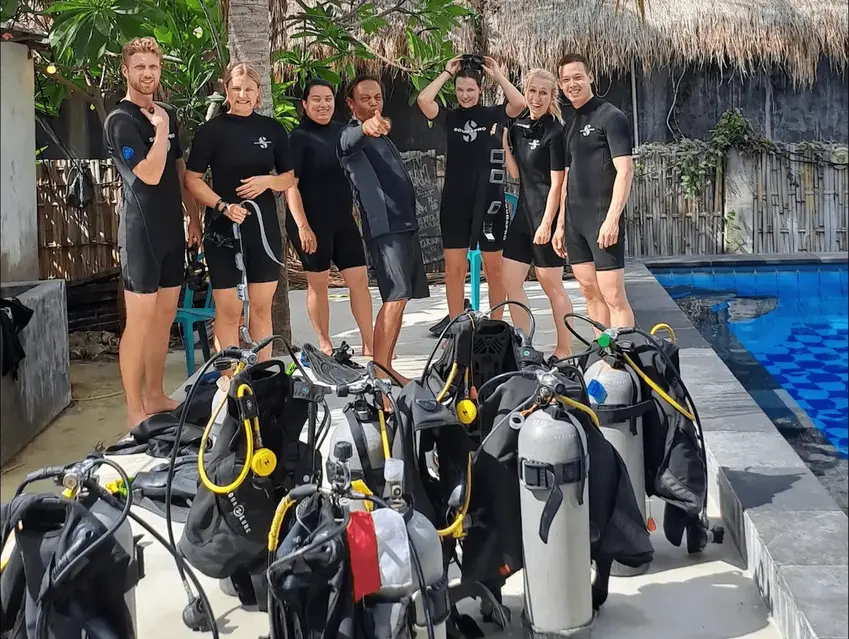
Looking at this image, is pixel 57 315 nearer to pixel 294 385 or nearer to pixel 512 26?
pixel 294 385

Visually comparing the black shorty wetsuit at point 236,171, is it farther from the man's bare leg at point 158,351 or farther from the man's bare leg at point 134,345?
the man's bare leg at point 134,345

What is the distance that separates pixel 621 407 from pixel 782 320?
658 cm

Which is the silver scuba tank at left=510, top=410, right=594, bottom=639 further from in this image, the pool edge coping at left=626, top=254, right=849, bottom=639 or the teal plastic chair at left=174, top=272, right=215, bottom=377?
the teal plastic chair at left=174, top=272, right=215, bottom=377

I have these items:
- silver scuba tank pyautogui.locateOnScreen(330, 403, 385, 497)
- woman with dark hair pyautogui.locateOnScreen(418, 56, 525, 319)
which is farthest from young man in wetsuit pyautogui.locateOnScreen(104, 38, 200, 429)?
silver scuba tank pyautogui.locateOnScreen(330, 403, 385, 497)

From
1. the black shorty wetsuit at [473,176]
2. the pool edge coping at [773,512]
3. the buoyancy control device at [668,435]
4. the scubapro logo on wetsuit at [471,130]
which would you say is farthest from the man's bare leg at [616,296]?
the buoyancy control device at [668,435]

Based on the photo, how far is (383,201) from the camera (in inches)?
202

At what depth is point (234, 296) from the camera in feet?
16.6

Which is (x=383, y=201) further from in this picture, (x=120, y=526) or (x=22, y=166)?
(x=120, y=526)

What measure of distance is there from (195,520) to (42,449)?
2.21m

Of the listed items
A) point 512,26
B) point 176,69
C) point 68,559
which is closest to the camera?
point 68,559

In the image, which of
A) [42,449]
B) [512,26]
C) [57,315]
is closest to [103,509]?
[42,449]

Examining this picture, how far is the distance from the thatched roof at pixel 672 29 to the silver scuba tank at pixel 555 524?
961 centimetres

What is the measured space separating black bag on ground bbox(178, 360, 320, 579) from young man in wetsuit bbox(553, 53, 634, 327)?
2452 millimetres

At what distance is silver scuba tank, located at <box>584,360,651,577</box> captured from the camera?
3062mm
